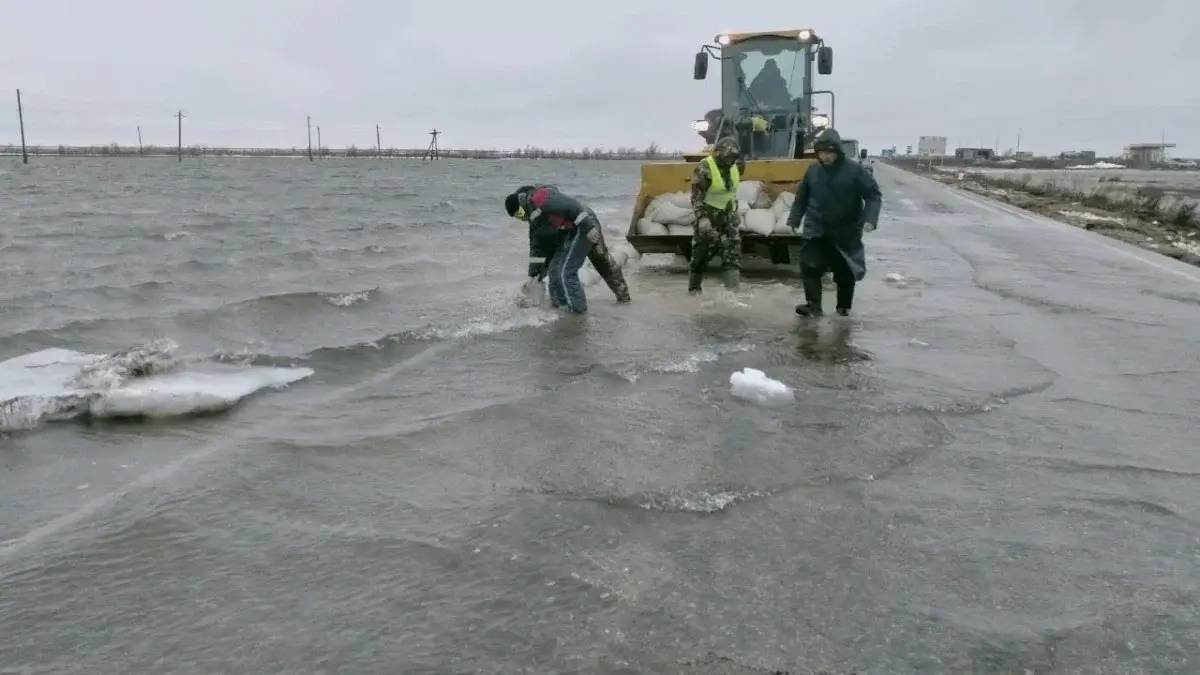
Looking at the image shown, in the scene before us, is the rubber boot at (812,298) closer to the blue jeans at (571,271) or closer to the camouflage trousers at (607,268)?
the camouflage trousers at (607,268)

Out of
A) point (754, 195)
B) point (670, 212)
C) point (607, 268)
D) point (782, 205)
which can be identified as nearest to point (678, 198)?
point (670, 212)

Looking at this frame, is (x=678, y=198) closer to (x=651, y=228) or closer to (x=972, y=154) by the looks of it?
(x=651, y=228)

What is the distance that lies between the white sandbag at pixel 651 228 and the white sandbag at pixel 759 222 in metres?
1.03

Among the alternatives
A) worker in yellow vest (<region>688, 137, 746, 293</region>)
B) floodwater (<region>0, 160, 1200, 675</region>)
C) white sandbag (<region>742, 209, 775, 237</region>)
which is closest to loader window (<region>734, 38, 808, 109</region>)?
white sandbag (<region>742, 209, 775, 237</region>)

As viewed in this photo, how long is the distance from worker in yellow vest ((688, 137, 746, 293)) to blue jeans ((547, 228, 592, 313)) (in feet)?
4.93

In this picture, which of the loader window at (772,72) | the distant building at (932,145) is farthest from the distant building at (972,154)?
the loader window at (772,72)

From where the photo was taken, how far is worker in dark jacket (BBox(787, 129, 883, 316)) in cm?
739

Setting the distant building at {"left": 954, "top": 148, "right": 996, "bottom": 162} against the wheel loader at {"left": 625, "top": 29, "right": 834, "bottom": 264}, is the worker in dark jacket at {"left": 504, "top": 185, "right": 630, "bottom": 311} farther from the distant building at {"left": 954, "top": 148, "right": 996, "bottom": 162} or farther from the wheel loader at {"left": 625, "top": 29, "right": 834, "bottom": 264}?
the distant building at {"left": 954, "top": 148, "right": 996, "bottom": 162}

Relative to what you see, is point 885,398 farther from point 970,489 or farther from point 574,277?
point 574,277

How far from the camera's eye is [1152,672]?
7.86 feet

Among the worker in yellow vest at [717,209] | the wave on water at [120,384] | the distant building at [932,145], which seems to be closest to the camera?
the wave on water at [120,384]

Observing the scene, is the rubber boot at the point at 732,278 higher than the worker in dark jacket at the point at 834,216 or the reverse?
the reverse

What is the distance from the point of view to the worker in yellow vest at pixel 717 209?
8.98 meters

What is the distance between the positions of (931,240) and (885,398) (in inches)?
451
